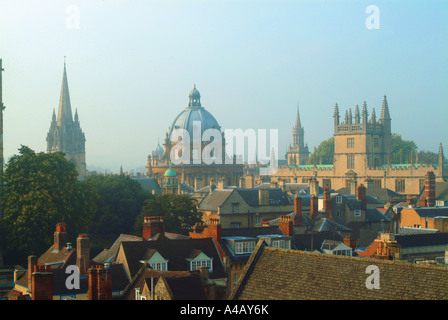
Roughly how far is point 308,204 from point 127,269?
102 feet

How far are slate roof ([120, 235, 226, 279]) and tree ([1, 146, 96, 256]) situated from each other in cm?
1217

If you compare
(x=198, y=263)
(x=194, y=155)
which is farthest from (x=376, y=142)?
(x=198, y=263)

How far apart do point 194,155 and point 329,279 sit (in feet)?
318

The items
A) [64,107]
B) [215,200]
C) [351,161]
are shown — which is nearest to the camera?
[215,200]

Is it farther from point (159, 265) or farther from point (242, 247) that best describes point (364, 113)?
point (159, 265)

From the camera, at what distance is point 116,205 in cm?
5931

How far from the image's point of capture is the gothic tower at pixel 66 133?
449 ft

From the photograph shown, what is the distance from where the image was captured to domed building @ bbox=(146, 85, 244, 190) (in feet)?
359

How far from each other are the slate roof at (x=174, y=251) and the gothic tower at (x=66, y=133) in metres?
105

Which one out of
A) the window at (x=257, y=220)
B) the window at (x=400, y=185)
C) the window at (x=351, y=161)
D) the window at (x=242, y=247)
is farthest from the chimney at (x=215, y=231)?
the window at (x=351, y=161)

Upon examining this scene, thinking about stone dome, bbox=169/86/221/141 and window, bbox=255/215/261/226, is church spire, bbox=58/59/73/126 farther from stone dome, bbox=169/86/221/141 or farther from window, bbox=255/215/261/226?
window, bbox=255/215/261/226

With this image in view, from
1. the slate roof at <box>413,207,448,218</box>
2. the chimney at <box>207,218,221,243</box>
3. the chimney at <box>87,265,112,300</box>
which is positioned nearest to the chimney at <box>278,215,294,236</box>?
the chimney at <box>207,218,221,243</box>

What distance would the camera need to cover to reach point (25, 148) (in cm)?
5016
